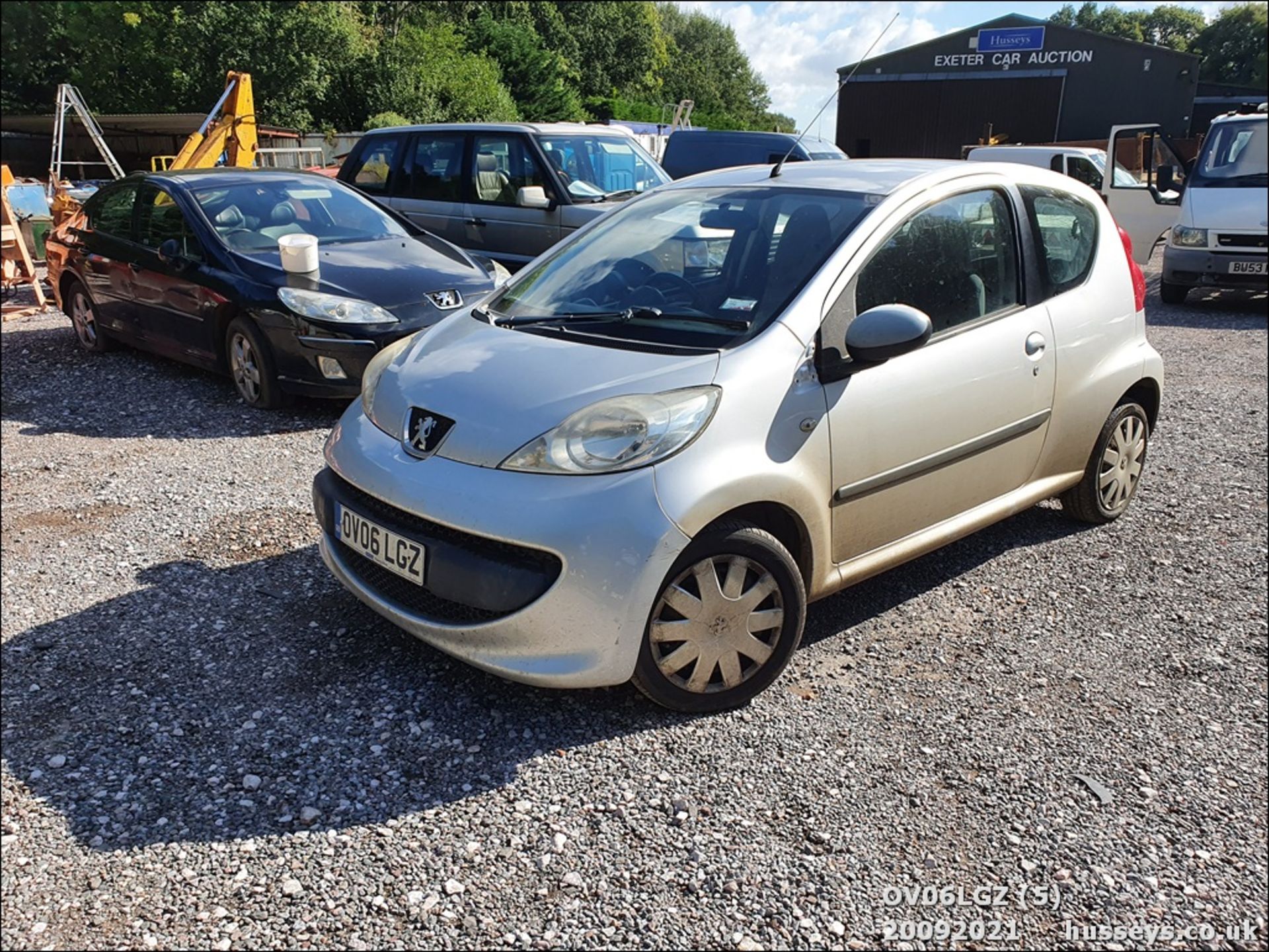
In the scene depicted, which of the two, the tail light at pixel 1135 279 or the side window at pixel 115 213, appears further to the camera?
the side window at pixel 115 213

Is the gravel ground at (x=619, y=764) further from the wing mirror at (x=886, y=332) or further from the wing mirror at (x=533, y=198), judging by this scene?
the wing mirror at (x=533, y=198)

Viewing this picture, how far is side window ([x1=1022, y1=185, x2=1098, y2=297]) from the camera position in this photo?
4.14 m

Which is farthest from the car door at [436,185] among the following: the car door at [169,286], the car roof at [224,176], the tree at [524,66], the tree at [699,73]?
the tree at [699,73]

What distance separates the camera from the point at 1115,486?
4746 millimetres

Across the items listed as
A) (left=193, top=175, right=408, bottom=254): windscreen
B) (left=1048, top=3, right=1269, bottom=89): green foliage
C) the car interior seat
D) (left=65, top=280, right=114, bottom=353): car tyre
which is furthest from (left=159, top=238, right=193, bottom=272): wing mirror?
(left=1048, top=3, right=1269, bottom=89): green foliage

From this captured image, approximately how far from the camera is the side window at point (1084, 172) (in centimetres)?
1348

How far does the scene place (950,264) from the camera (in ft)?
12.4

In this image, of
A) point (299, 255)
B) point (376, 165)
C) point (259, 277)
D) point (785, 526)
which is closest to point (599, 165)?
point (376, 165)

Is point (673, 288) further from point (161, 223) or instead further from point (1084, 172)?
point (1084, 172)

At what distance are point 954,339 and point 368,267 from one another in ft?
14.4

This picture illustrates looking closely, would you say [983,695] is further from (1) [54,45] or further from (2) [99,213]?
(2) [99,213]

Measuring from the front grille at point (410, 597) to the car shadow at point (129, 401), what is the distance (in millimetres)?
3204

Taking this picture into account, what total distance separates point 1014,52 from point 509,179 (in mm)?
8199

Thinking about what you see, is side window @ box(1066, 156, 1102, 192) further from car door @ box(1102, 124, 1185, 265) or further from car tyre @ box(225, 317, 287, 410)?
car tyre @ box(225, 317, 287, 410)
